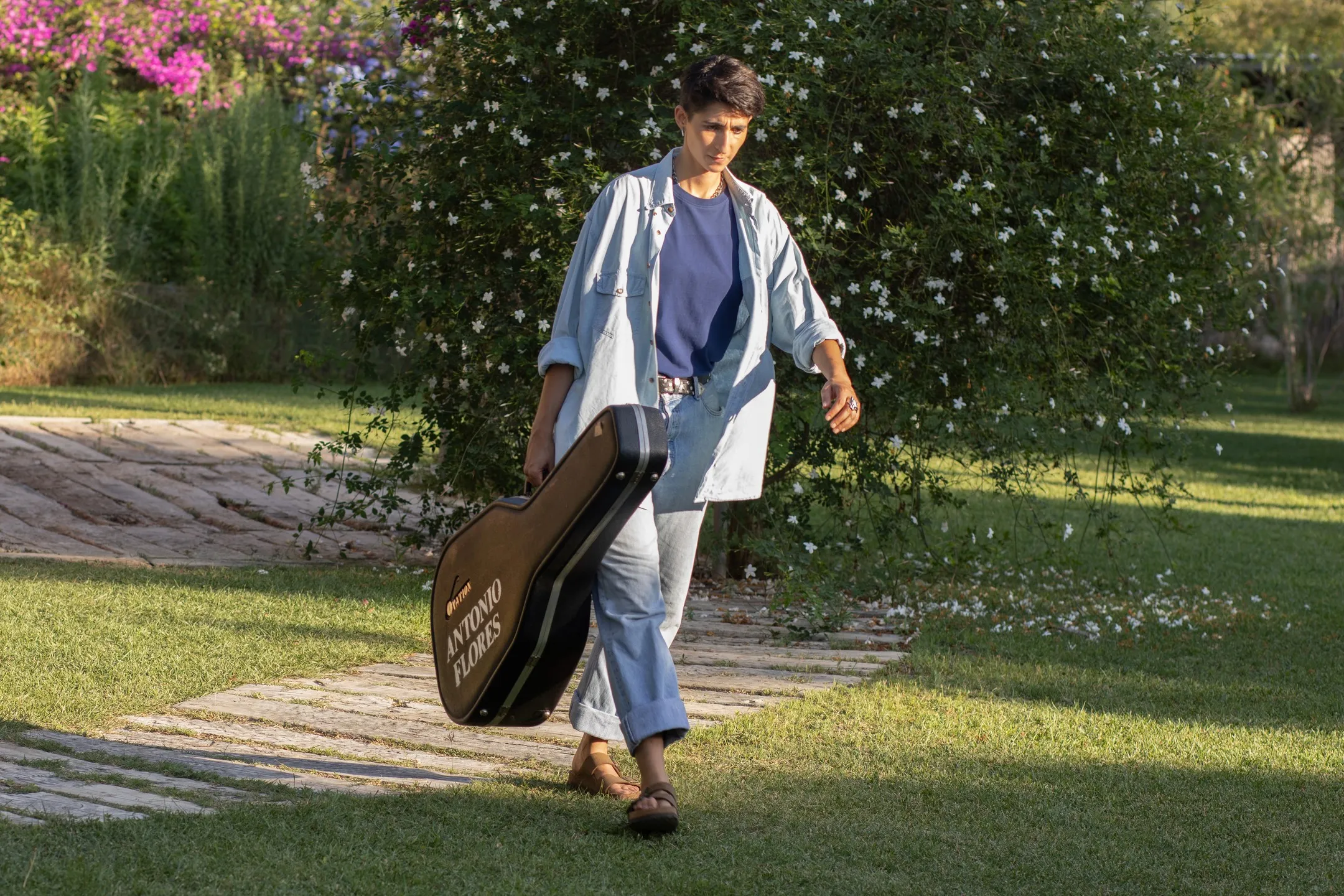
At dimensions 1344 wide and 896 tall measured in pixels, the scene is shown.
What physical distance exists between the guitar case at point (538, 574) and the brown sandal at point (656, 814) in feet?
1.13

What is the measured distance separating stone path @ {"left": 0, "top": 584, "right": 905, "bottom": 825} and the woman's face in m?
1.66

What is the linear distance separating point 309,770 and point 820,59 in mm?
3414

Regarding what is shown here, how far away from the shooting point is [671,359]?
3828 mm

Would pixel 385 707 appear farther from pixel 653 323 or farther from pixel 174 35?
pixel 174 35

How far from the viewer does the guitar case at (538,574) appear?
3.36 meters

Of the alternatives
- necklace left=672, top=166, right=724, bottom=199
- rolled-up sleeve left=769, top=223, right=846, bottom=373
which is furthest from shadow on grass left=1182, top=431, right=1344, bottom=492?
necklace left=672, top=166, right=724, bottom=199

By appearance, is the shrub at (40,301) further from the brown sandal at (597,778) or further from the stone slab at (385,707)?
the brown sandal at (597,778)

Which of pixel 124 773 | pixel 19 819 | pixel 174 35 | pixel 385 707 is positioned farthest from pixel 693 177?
pixel 174 35

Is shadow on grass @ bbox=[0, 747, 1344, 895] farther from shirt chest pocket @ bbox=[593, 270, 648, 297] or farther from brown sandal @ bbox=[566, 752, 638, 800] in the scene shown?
shirt chest pocket @ bbox=[593, 270, 648, 297]

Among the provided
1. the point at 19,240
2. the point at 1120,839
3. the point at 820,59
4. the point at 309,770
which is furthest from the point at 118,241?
the point at 1120,839

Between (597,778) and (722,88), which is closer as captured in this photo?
(722,88)

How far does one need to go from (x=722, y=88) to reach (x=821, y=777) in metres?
1.81

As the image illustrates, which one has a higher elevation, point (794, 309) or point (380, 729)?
point (794, 309)

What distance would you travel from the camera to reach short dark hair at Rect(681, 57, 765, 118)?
12.1 feet
